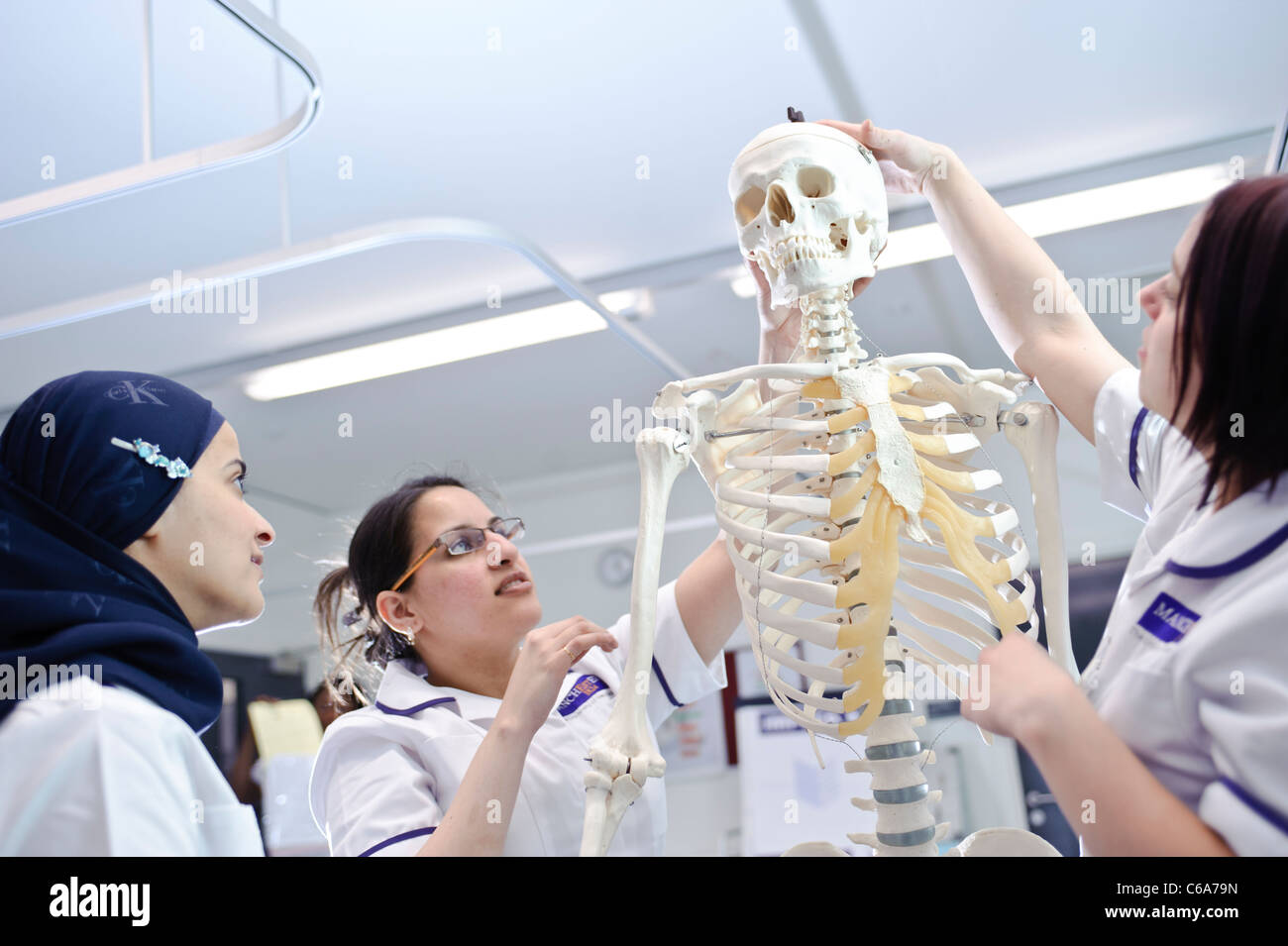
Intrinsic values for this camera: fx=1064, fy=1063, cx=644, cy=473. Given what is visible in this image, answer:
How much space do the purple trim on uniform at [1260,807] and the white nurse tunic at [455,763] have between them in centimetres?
77

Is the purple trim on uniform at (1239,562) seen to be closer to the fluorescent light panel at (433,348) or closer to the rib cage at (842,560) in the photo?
the rib cage at (842,560)

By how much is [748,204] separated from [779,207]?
6 centimetres

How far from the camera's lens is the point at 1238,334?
79cm

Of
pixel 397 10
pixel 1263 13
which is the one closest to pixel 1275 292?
pixel 397 10

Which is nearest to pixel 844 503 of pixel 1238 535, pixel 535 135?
pixel 1238 535

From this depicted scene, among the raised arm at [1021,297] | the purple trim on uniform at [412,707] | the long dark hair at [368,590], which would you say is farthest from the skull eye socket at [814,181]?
the purple trim on uniform at [412,707]

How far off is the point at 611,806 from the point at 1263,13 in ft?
9.42

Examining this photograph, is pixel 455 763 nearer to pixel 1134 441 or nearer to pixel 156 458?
pixel 156 458

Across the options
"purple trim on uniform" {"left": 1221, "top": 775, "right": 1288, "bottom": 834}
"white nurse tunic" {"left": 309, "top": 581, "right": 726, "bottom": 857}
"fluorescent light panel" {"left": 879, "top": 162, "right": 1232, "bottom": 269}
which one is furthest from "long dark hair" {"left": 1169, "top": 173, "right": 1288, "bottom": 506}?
"fluorescent light panel" {"left": 879, "top": 162, "right": 1232, "bottom": 269}

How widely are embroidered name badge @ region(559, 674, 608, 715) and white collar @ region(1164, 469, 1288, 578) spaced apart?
0.86 metres

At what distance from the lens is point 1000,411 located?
1.36 metres

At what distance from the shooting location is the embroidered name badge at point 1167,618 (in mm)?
814

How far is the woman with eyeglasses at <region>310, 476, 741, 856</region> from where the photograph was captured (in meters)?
1.23
